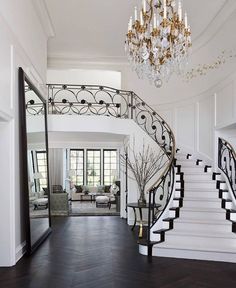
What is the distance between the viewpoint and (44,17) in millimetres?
7312

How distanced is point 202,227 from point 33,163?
3454mm

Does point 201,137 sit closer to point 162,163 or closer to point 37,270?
point 162,163

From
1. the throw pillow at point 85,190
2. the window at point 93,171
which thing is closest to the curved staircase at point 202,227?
the throw pillow at point 85,190

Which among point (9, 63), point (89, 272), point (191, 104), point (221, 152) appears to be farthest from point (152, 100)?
point (89, 272)

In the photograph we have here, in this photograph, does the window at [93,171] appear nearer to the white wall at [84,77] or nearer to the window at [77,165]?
the window at [77,165]

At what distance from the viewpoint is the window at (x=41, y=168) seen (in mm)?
6406

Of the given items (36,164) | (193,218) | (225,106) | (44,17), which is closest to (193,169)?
(225,106)

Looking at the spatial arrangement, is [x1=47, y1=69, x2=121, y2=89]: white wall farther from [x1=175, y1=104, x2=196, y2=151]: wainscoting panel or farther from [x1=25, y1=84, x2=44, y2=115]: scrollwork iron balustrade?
[x1=25, y1=84, x2=44, y2=115]: scrollwork iron balustrade

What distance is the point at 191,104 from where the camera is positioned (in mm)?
8734

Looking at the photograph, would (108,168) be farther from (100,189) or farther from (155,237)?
(155,237)

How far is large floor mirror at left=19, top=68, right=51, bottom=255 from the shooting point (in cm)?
526

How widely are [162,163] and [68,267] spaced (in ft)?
15.0

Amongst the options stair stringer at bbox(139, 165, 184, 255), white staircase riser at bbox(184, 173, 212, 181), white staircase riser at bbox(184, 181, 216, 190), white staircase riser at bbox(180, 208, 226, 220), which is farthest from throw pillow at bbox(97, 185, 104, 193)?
white staircase riser at bbox(180, 208, 226, 220)

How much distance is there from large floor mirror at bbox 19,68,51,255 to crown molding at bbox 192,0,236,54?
4633 millimetres
